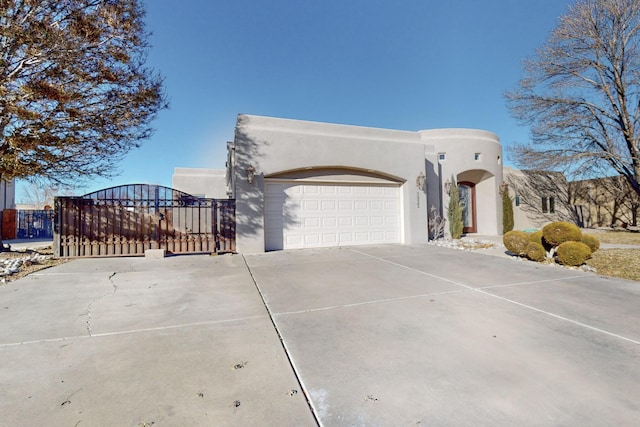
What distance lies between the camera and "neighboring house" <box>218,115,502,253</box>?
8.30 meters

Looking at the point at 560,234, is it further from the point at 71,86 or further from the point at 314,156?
the point at 71,86

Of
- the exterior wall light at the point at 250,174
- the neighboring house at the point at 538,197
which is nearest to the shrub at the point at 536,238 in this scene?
the exterior wall light at the point at 250,174

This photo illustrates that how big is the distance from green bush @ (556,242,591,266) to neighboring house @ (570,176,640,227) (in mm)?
14106

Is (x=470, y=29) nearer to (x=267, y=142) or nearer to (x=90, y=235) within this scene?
(x=267, y=142)

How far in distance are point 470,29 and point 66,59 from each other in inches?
475

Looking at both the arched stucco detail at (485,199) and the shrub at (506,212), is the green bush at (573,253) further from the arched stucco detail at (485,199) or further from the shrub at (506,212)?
the shrub at (506,212)

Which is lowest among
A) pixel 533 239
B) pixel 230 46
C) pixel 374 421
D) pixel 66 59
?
pixel 374 421

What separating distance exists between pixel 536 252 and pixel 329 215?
559 cm

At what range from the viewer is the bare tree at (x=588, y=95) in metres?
12.0

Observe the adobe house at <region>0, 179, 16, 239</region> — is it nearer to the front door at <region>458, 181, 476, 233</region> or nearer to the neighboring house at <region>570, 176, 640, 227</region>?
the front door at <region>458, 181, 476, 233</region>

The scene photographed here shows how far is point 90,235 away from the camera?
766cm

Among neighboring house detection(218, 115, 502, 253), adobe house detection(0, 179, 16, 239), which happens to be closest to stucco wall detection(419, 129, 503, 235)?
neighboring house detection(218, 115, 502, 253)

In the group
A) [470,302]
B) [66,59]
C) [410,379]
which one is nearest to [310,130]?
[66,59]

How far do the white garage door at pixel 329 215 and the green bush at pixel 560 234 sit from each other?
451 cm
